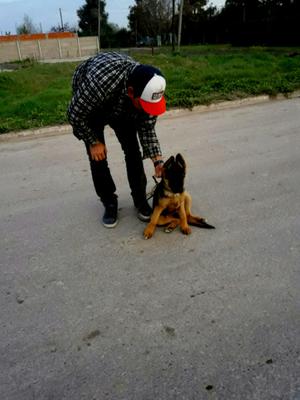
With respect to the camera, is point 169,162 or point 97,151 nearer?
point 169,162

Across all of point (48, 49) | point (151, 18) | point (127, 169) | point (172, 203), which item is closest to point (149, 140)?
point (127, 169)

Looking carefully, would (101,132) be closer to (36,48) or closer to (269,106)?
(269,106)

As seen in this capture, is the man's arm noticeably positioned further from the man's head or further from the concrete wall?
the concrete wall

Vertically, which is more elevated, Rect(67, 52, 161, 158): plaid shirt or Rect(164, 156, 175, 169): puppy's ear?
Rect(67, 52, 161, 158): plaid shirt

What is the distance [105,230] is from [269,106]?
19.4ft

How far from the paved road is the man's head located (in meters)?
1.22

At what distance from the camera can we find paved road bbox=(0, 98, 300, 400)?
209cm

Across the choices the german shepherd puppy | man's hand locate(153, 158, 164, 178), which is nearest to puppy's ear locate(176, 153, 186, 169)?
the german shepherd puppy

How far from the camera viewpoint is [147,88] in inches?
104

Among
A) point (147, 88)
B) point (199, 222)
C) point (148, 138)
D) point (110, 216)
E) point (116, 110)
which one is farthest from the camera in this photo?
point (110, 216)

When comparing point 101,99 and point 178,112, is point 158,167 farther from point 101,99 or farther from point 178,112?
point 178,112

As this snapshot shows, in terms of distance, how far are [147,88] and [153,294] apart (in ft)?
4.73

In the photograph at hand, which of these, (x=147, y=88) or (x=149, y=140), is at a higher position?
(x=147, y=88)

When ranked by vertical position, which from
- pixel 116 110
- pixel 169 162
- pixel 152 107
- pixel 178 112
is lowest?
pixel 178 112
